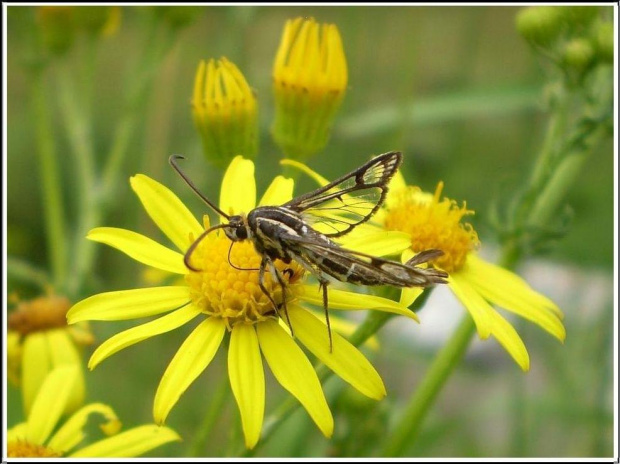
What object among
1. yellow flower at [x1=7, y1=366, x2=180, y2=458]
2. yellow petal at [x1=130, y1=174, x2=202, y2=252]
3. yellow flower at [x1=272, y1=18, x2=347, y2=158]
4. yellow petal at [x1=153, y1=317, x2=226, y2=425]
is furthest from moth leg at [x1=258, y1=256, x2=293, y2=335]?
yellow flower at [x1=272, y1=18, x2=347, y2=158]

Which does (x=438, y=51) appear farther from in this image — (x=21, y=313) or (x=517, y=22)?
(x=21, y=313)

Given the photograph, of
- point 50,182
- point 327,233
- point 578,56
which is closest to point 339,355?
point 327,233

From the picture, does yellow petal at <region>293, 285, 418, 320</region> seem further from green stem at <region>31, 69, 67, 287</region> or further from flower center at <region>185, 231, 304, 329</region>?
green stem at <region>31, 69, 67, 287</region>

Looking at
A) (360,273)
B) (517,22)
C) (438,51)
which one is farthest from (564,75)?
(438,51)

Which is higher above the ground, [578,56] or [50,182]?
[578,56]

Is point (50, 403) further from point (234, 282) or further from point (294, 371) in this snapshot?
point (294, 371)

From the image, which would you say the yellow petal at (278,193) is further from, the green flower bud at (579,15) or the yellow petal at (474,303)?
the green flower bud at (579,15)
